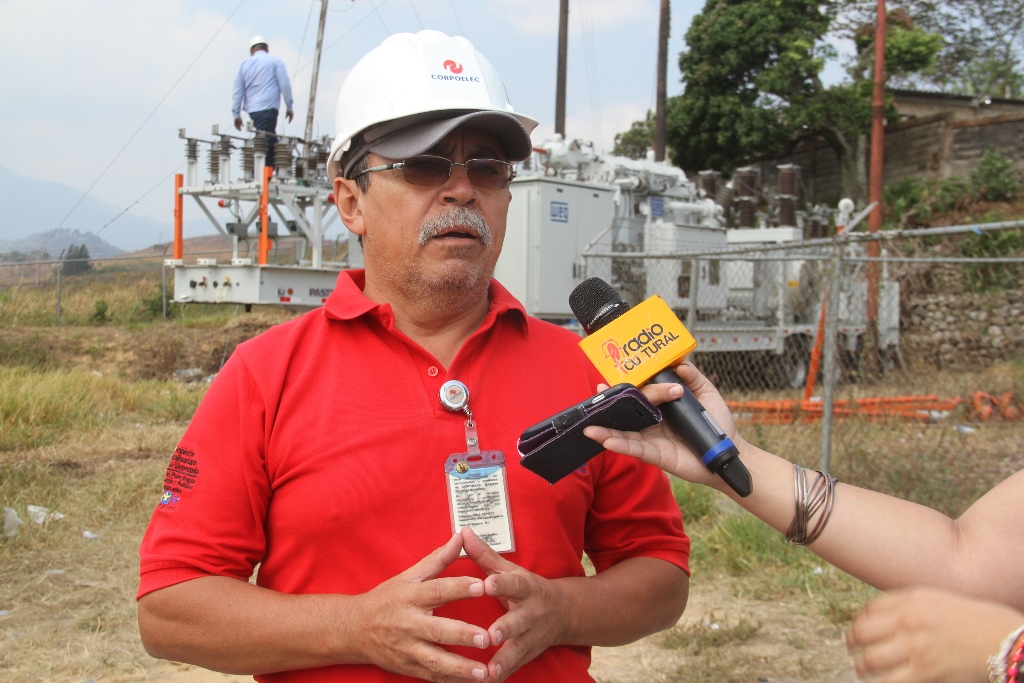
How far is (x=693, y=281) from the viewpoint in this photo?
351 inches

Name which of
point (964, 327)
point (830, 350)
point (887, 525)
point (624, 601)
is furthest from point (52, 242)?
point (887, 525)

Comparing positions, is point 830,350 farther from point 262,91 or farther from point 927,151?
point 927,151

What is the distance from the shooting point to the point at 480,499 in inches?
73.5

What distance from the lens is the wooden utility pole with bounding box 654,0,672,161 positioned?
68.6 feet

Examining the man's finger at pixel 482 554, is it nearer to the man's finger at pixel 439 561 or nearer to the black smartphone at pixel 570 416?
the man's finger at pixel 439 561

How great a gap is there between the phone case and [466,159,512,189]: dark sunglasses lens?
0.75m

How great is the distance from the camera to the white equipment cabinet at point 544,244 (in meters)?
11.3

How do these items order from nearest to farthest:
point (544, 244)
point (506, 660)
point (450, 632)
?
point (450, 632), point (506, 660), point (544, 244)

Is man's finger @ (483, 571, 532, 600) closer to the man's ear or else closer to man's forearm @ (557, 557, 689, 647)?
man's forearm @ (557, 557, 689, 647)

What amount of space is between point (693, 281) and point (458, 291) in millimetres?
7084

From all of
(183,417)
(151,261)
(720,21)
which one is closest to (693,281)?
(183,417)

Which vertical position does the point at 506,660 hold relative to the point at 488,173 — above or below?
below

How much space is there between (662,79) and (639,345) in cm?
2131

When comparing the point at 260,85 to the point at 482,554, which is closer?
the point at 482,554
